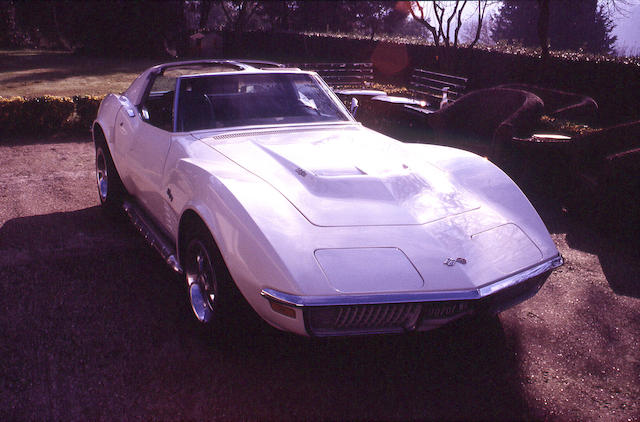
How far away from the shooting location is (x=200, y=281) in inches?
118

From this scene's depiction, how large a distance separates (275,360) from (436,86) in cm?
927

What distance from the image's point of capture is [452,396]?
269 centimetres

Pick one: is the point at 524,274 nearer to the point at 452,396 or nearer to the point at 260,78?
the point at 452,396

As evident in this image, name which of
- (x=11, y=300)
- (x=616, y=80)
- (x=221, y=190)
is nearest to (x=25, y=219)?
(x=11, y=300)

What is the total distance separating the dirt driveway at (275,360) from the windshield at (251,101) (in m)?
1.27

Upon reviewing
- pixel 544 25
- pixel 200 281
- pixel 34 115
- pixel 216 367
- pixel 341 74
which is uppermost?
pixel 544 25

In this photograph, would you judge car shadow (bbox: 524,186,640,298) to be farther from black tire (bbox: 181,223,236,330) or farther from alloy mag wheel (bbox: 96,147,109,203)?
alloy mag wheel (bbox: 96,147,109,203)

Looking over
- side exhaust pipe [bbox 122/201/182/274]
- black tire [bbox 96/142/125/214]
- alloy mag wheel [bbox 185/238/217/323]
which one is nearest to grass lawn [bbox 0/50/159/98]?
black tire [bbox 96/142/125/214]

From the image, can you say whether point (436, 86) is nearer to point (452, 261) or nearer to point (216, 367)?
point (452, 261)

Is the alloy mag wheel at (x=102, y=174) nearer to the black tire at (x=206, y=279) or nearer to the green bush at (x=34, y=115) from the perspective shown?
the black tire at (x=206, y=279)

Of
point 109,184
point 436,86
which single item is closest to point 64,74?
point 436,86

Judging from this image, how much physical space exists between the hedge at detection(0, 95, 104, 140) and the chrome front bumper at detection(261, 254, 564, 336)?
8.48 m

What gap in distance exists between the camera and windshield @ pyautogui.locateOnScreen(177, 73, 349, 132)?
12.5 ft

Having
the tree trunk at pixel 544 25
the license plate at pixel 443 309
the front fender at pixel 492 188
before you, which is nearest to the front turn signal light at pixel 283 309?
the license plate at pixel 443 309
